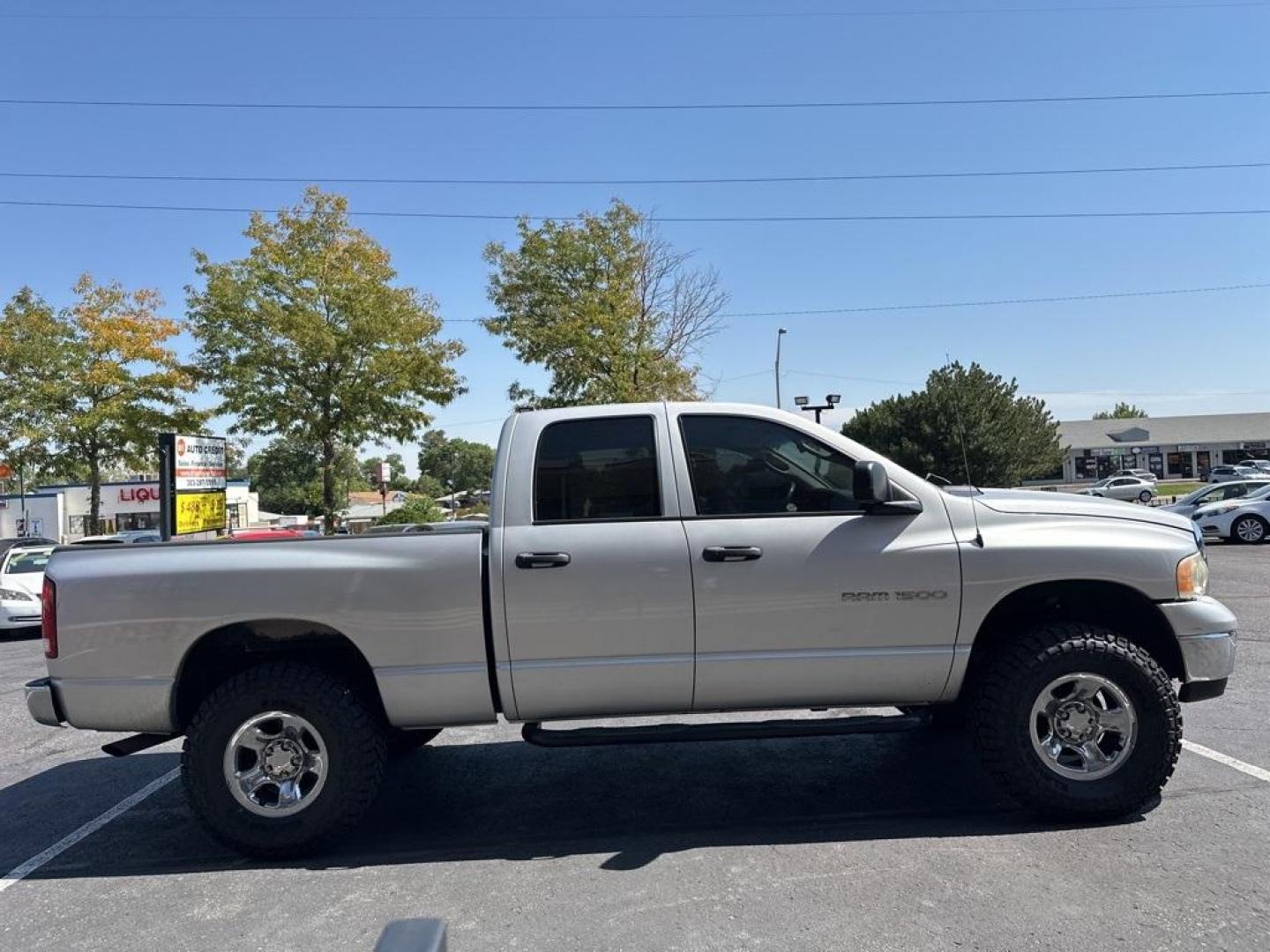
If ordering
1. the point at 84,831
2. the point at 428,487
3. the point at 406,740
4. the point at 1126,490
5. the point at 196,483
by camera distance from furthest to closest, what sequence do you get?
the point at 428,487, the point at 1126,490, the point at 196,483, the point at 406,740, the point at 84,831

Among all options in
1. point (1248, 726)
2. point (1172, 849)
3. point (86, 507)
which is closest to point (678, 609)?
point (1172, 849)

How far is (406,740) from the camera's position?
5594 millimetres

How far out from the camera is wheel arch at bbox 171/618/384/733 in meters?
4.23

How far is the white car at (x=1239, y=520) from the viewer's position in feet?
64.7

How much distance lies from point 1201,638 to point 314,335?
746 inches

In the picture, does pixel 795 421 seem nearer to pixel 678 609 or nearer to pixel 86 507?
pixel 678 609

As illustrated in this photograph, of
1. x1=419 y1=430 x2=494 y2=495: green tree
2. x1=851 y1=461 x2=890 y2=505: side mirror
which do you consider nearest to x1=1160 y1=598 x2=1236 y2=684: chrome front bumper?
x1=851 y1=461 x2=890 y2=505: side mirror

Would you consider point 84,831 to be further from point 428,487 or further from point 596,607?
point 428,487

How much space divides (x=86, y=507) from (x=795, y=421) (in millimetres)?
55829

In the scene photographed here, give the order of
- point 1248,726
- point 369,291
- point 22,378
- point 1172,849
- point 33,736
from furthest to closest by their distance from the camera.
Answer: point 22,378 → point 369,291 → point 33,736 → point 1248,726 → point 1172,849

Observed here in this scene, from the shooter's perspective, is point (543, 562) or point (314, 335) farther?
point (314, 335)

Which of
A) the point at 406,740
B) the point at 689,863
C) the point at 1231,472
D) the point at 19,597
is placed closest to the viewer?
Answer: the point at 689,863

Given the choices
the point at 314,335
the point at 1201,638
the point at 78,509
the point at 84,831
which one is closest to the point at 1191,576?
the point at 1201,638

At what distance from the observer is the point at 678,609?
13.6ft
